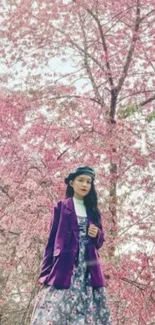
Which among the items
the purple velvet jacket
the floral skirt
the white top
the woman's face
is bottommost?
the floral skirt

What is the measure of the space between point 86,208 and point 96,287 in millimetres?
611

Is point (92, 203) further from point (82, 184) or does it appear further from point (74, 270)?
point (74, 270)

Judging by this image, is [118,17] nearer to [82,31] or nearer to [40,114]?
[82,31]

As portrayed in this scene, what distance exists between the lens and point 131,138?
789 centimetres

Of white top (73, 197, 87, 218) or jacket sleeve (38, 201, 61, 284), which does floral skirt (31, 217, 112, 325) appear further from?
white top (73, 197, 87, 218)

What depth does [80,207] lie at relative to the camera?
13.9 feet

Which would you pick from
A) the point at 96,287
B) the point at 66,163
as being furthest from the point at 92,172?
the point at 66,163

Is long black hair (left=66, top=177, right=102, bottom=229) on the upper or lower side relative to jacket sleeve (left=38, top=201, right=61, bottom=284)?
upper

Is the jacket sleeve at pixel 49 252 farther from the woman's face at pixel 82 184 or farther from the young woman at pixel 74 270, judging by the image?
the woman's face at pixel 82 184

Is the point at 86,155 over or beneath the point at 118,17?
beneath

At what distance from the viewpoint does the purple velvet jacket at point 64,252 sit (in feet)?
12.6

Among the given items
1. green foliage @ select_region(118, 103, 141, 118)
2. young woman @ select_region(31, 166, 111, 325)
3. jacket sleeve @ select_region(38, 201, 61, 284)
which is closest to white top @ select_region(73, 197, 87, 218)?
young woman @ select_region(31, 166, 111, 325)

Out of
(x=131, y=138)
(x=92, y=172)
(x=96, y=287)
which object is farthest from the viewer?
(x=131, y=138)

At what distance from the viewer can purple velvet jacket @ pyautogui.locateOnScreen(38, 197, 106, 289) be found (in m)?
3.84
